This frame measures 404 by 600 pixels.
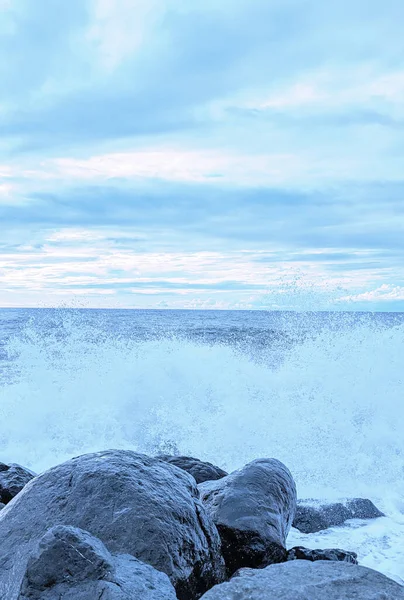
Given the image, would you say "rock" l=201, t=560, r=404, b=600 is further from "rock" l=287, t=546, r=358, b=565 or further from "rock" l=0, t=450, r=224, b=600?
"rock" l=287, t=546, r=358, b=565

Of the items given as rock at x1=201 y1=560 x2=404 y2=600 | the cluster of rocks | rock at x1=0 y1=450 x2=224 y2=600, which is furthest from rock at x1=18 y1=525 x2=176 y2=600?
rock at x1=0 y1=450 x2=224 y2=600

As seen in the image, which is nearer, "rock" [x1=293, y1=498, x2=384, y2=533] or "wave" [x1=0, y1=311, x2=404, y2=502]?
"rock" [x1=293, y1=498, x2=384, y2=533]

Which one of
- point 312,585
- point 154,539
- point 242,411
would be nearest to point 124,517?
point 154,539

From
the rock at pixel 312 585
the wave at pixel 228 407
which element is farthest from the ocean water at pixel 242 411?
the rock at pixel 312 585

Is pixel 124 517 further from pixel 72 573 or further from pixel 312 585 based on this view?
pixel 312 585

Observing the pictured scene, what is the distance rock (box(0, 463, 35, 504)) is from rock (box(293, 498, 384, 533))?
2862 mm

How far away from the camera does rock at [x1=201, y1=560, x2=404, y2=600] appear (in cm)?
236

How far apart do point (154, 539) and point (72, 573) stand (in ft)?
2.72

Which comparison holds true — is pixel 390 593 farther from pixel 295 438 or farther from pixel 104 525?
pixel 295 438

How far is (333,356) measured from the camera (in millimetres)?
13398

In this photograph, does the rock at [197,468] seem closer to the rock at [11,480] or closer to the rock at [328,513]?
the rock at [328,513]

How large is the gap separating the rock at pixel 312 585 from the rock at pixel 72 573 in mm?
383

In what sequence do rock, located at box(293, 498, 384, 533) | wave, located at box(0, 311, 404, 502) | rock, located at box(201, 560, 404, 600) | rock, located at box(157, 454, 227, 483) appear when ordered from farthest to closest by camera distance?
wave, located at box(0, 311, 404, 502) < rock, located at box(157, 454, 227, 483) < rock, located at box(293, 498, 384, 533) < rock, located at box(201, 560, 404, 600)

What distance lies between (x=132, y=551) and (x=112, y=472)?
534 millimetres
